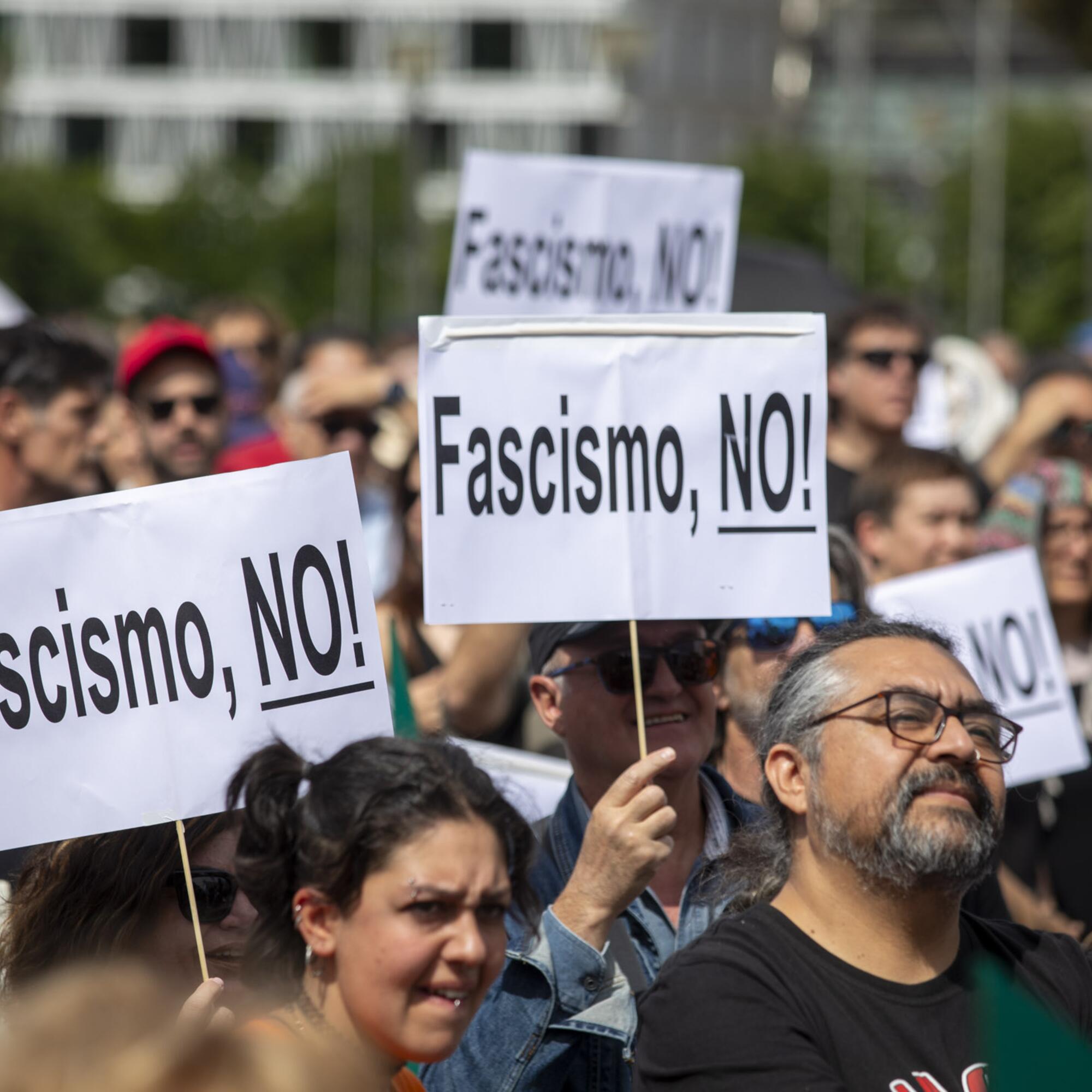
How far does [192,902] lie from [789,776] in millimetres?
922

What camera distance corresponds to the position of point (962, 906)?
347 cm

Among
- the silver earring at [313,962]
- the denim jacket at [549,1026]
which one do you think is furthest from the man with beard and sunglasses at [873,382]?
the silver earring at [313,962]

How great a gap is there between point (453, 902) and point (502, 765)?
55.5 inches

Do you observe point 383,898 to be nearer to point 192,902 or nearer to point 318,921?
point 318,921

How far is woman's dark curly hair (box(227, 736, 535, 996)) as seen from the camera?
2604mm

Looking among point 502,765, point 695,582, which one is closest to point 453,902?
point 695,582

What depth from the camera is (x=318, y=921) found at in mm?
2604

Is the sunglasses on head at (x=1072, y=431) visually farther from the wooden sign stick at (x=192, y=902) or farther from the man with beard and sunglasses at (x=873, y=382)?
the wooden sign stick at (x=192, y=902)

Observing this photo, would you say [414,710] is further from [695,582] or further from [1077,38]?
[1077,38]

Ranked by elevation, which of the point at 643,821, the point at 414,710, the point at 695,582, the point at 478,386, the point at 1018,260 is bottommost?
the point at 1018,260

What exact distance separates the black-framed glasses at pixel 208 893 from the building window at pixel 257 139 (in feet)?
211

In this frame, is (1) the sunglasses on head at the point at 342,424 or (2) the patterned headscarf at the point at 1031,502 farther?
(1) the sunglasses on head at the point at 342,424

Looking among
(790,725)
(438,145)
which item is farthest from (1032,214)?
(790,725)

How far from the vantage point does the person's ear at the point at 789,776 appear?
116 inches
